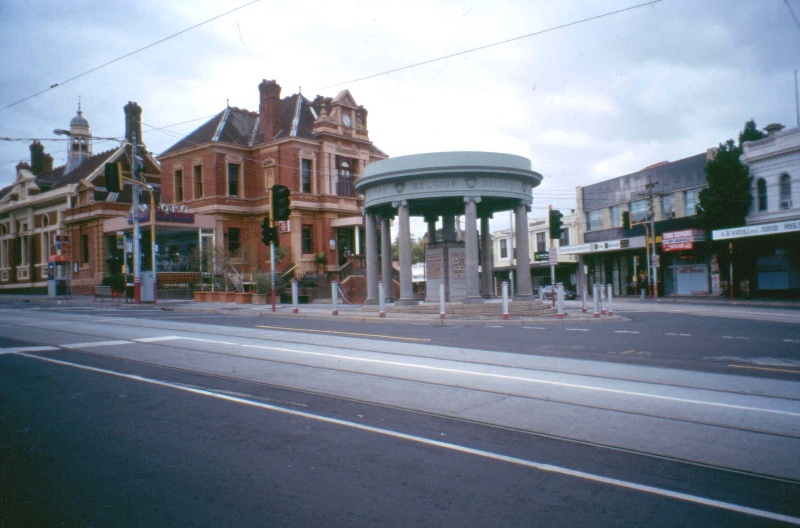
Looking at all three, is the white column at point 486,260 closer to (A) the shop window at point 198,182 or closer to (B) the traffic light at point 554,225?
(B) the traffic light at point 554,225

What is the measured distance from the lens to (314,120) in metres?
40.8

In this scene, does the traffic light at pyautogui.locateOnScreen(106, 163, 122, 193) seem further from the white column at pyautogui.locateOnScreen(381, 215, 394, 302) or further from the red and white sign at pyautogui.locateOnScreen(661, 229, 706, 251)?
the red and white sign at pyautogui.locateOnScreen(661, 229, 706, 251)

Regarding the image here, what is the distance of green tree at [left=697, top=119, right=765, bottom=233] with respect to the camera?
112 ft

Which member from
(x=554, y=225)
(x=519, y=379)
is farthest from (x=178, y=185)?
(x=519, y=379)

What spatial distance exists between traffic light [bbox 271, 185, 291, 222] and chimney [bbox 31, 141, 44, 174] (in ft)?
185

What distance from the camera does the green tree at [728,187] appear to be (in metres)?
34.1

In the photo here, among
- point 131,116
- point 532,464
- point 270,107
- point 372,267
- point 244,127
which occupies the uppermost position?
point 131,116

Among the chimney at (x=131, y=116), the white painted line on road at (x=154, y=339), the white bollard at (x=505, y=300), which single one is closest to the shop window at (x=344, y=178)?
the chimney at (x=131, y=116)

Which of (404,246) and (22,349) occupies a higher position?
(404,246)

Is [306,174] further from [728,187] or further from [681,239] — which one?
[728,187]

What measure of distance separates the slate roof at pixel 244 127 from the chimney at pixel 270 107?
426mm

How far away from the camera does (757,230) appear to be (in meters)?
31.6

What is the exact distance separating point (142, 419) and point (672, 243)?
39.0 m

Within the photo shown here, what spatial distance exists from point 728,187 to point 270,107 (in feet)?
97.8
